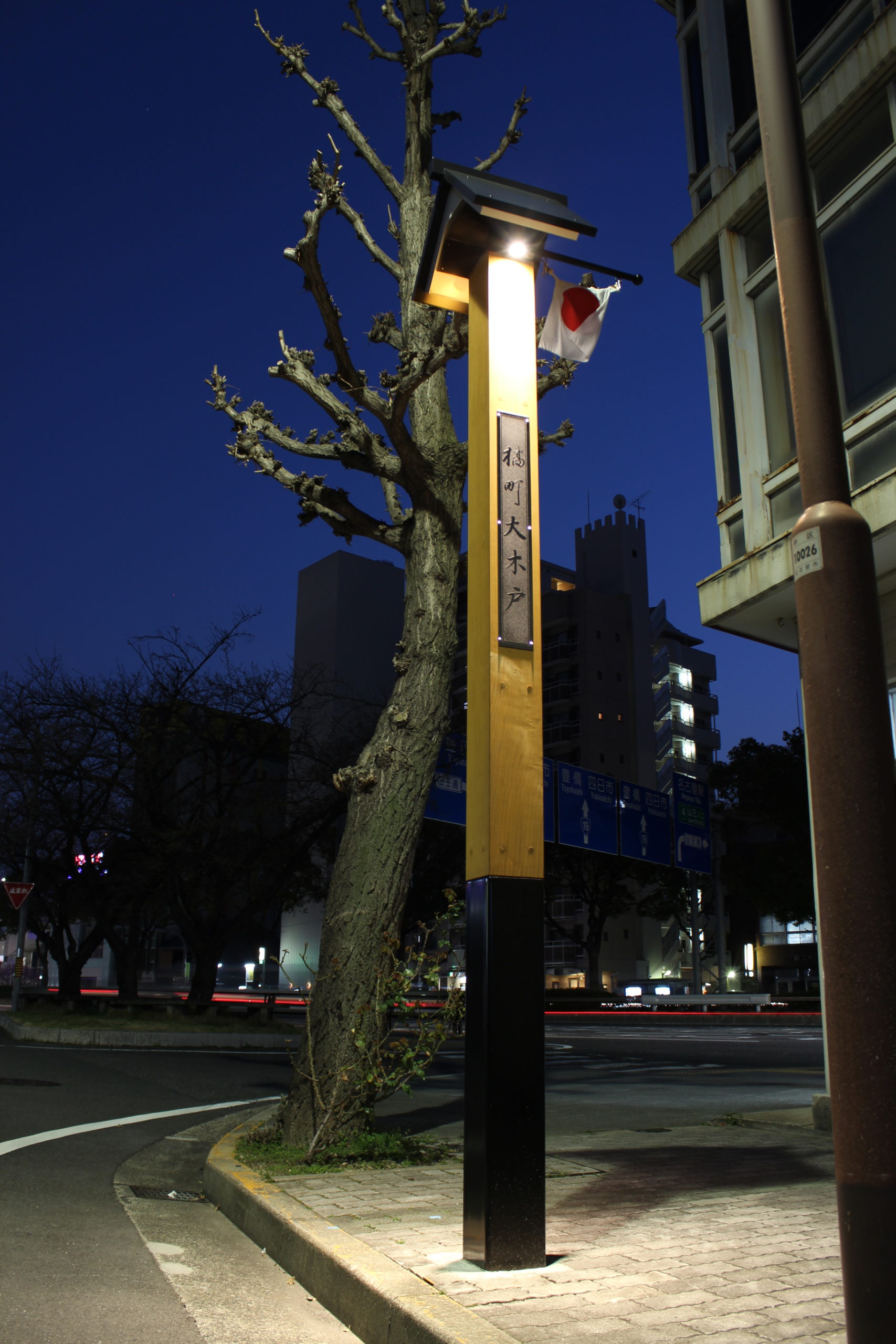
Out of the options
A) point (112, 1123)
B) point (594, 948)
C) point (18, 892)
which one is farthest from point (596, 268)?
point (594, 948)

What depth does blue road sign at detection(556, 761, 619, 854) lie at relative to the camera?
81.5 ft

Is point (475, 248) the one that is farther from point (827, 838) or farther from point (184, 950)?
Answer: point (184, 950)

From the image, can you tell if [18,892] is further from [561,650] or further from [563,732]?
[561,650]

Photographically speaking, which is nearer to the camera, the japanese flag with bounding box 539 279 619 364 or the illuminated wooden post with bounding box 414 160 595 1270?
the illuminated wooden post with bounding box 414 160 595 1270

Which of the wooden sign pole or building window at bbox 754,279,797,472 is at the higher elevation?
building window at bbox 754,279,797,472

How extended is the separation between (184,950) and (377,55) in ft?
320

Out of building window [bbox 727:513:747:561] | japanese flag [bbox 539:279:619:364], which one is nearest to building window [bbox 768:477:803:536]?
building window [bbox 727:513:747:561]

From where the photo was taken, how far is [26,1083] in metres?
11.6

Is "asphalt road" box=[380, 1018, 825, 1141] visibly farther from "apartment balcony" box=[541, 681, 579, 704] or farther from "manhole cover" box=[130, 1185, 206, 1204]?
"apartment balcony" box=[541, 681, 579, 704]

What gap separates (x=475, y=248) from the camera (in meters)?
5.34

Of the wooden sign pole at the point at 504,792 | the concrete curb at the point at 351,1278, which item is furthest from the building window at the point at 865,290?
the concrete curb at the point at 351,1278

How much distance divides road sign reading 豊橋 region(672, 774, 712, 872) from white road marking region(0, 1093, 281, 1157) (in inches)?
736

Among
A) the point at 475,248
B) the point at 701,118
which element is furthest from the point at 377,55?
the point at 475,248

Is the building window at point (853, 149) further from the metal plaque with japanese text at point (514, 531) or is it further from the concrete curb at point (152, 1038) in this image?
the concrete curb at point (152, 1038)
